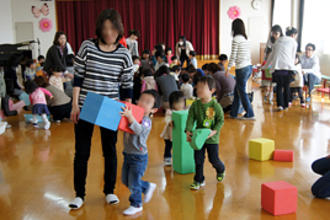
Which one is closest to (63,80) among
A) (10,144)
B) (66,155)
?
(10,144)

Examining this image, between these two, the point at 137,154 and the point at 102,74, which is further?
the point at 137,154

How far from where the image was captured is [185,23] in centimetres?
1309

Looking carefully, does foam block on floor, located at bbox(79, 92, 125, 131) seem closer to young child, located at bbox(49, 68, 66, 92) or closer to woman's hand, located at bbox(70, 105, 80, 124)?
woman's hand, located at bbox(70, 105, 80, 124)

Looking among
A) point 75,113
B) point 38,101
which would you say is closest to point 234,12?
point 38,101

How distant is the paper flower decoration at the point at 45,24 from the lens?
510 inches

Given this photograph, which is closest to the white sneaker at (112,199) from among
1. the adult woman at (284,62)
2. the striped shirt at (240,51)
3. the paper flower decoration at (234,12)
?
the striped shirt at (240,51)

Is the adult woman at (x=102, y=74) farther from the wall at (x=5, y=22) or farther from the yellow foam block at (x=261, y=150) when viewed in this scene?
the wall at (x=5, y=22)

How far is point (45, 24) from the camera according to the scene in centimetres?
1297

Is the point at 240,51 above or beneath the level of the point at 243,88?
above

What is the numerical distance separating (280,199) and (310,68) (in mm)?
5072

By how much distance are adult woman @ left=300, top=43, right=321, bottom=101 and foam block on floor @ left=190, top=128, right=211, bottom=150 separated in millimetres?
4727

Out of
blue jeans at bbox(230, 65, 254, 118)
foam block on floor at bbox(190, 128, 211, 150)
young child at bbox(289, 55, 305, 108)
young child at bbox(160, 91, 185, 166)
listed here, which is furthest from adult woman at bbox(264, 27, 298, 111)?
foam block on floor at bbox(190, 128, 211, 150)

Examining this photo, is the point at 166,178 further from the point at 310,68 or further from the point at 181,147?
the point at 310,68

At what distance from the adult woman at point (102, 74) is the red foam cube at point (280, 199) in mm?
1138
